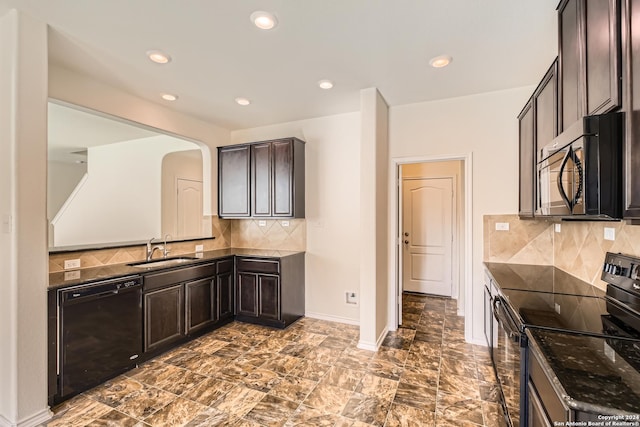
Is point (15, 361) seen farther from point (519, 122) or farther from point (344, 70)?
point (519, 122)

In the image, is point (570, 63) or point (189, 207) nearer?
point (570, 63)

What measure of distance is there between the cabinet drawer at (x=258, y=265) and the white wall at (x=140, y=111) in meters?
1.01

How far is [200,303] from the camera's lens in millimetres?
3414

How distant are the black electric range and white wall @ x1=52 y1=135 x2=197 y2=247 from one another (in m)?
4.90

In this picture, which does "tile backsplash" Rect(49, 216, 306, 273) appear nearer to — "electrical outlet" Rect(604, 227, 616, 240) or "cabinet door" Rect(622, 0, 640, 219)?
"electrical outlet" Rect(604, 227, 616, 240)

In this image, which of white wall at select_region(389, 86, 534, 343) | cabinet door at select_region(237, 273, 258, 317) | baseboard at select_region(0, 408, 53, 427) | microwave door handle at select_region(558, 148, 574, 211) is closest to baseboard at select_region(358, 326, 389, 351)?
white wall at select_region(389, 86, 534, 343)

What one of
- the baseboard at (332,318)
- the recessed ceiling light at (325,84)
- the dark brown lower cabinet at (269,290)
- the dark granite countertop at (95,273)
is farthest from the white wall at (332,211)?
the dark granite countertop at (95,273)

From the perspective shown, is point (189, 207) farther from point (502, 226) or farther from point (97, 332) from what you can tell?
point (502, 226)

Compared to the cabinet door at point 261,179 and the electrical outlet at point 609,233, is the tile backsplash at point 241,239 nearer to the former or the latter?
the cabinet door at point 261,179

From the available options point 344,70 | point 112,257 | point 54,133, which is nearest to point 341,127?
point 344,70

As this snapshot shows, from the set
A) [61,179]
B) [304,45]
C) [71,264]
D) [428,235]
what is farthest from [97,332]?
[61,179]

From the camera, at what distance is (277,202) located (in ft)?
12.9

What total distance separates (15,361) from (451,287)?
5146mm

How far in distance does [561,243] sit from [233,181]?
3.86 metres
